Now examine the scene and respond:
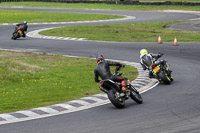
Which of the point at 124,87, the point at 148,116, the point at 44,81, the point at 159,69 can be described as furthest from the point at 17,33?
the point at 148,116

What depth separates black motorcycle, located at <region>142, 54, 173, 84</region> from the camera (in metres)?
18.6

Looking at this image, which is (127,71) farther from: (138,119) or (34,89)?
(138,119)

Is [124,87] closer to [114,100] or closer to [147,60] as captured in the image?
[114,100]

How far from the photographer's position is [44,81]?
1977 centimetres

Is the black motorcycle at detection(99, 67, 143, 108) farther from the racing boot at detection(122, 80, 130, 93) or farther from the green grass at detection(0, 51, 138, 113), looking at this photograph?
the green grass at detection(0, 51, 138, 113)

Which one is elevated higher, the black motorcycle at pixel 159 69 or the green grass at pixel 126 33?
the black motorcycle at pixel 159 69

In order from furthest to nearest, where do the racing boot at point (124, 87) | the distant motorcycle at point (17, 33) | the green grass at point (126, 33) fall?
the distant motorcycle at point (17, 33), the green grass at point (126, 33), the racing boot at point (124, 87)

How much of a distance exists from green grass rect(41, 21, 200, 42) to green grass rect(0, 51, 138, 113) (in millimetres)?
11031

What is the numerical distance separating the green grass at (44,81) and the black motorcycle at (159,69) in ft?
5.13

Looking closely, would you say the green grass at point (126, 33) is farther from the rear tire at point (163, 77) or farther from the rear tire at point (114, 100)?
the rear tire at point (114, 100)

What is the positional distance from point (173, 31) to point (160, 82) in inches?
939

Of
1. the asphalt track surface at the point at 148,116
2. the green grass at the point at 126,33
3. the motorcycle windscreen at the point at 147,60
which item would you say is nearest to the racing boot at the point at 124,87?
the asphalt track surface at the point at 148,116

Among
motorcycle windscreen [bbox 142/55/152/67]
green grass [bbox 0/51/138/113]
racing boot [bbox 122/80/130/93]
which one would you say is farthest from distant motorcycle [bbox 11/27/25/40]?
racing boot [bbox 122/80/130/93]

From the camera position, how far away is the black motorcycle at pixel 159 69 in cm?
1856
